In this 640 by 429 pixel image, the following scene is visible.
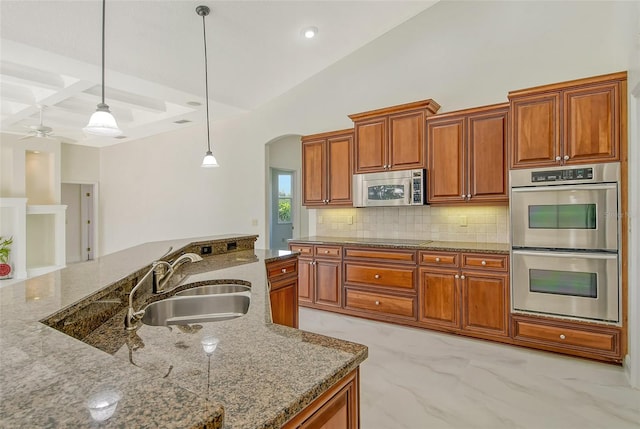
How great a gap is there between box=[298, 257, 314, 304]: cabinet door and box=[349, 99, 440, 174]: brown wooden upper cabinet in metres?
1.31

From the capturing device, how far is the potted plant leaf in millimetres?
6203

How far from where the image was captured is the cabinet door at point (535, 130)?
2.90m

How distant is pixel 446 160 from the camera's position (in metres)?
3.62

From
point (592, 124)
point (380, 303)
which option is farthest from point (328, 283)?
point (592, 124)

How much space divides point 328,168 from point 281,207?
2.48m

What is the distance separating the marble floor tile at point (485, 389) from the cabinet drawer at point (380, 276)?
60 centimetres

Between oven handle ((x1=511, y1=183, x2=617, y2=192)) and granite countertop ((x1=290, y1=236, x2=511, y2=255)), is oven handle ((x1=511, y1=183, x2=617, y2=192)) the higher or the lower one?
the higher one

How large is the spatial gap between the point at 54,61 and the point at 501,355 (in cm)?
505

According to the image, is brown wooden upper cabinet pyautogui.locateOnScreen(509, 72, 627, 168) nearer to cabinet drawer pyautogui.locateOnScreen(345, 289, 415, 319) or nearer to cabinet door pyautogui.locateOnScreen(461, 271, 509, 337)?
cabinet door pyautogui.locateOnScreen(461, 271, 509, 337)

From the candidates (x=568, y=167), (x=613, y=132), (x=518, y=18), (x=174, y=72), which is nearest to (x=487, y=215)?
(x=568, y=167)

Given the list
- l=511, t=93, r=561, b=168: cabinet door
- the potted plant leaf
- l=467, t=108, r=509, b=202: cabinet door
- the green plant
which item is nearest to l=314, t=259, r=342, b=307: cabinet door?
l=467, t=108, r=509, b=202: cabinet door

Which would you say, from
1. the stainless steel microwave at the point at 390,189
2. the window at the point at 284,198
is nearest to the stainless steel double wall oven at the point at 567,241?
the stainless steel microwave at the point at 390,189

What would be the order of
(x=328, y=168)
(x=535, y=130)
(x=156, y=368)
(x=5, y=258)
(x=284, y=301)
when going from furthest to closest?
1. (x=5, y=258)
2. (x=328, y=168)
3. (x=535, y=130)
4. (x=284, y=301)
5. (x=156, y=368)

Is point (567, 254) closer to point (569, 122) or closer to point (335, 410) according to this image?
point (569, 122)
